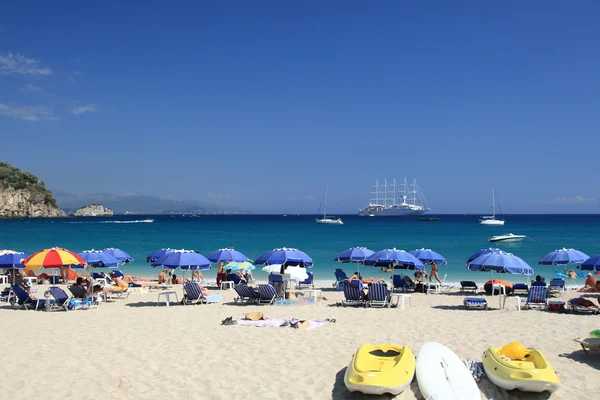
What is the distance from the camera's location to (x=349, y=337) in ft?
30.0

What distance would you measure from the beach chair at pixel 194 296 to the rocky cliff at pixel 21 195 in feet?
405

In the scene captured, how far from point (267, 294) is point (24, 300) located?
626 centimetres

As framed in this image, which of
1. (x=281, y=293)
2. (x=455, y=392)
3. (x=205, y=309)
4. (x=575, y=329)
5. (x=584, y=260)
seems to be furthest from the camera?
(x=584, y=260)

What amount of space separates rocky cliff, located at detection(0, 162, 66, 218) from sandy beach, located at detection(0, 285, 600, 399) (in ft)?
410

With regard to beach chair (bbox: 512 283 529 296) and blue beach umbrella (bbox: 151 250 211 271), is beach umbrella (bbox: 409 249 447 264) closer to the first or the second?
beach chair (bbox: 512 283 529 296)

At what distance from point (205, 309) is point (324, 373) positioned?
6406 mm

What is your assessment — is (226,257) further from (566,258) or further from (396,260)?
(566,258)

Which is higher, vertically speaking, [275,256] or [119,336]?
[275,256]

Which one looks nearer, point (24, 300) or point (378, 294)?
point (24, 300)

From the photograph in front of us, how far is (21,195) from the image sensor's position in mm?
125062

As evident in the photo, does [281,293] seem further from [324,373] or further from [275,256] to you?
[324,373]

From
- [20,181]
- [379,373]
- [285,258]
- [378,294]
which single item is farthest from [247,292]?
[20,181]

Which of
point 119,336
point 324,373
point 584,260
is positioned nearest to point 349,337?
point 324,373

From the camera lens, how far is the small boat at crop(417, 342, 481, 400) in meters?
5.76
